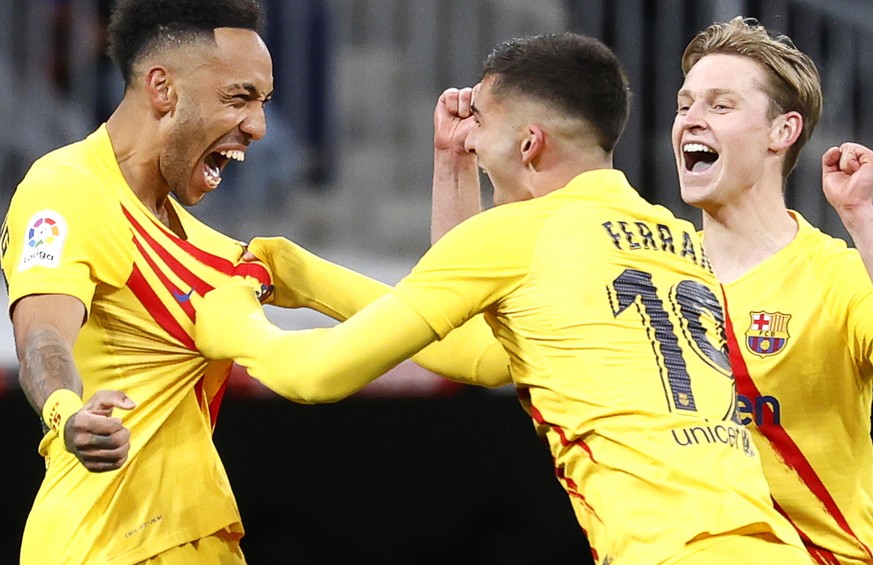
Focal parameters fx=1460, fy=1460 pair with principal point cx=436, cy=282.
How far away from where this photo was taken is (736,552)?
2809 millimetres

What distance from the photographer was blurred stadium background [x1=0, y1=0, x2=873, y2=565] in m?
6.50

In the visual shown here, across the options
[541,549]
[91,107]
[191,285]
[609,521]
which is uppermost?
[91,107]

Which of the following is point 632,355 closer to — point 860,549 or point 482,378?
point 482,378

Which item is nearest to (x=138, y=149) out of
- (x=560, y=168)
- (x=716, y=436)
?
(x=560, y=168)

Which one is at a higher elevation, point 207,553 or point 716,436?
point 716,436

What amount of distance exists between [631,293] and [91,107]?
408 centimetres

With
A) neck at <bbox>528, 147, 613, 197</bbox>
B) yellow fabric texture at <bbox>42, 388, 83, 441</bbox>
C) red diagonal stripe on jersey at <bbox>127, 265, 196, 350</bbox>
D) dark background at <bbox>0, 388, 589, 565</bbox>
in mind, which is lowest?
dark background at <bbox>0, 388, 589, 565</bbox>

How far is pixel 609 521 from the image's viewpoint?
292 cm

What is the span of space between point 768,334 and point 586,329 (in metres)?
1.00

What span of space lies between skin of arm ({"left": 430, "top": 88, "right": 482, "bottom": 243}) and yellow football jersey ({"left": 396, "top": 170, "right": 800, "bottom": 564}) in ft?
2.74

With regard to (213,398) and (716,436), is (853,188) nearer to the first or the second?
(716,436)

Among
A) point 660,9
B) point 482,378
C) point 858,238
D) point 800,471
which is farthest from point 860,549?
point 660,9

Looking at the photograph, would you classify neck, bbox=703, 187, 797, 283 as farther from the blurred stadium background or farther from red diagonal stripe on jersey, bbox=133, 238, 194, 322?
the blurred stadium background

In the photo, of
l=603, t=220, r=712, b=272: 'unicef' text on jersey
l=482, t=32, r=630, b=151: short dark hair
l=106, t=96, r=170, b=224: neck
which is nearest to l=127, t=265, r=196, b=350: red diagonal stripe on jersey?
l=106, t=96, r=170, b=224: neck
